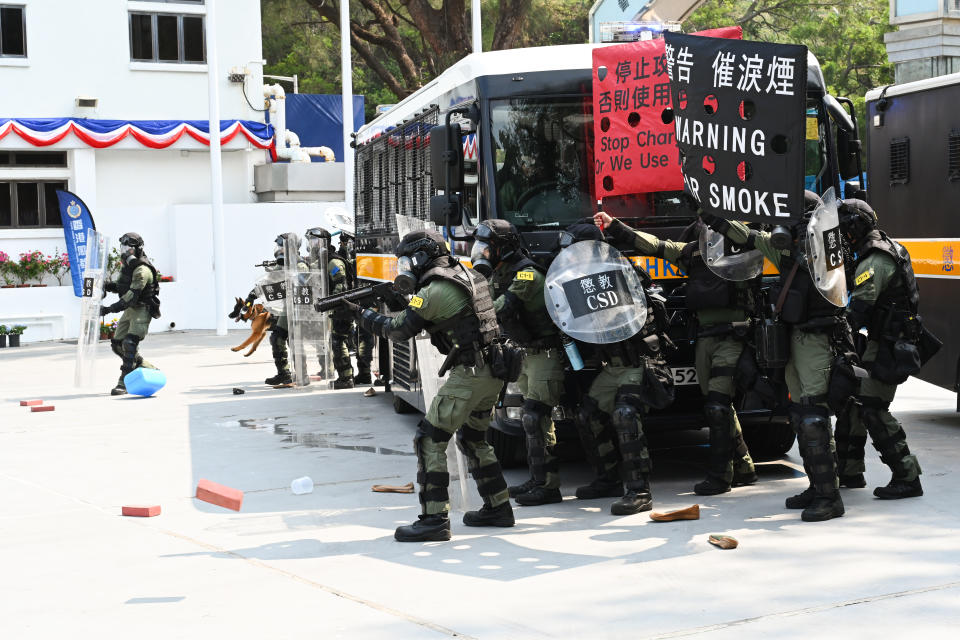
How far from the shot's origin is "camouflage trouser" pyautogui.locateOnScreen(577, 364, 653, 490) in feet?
25.7

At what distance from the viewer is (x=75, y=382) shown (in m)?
16.3

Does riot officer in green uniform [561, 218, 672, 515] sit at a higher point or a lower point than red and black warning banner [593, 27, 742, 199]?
lower

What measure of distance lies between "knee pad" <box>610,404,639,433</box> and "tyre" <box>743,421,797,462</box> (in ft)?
7.42

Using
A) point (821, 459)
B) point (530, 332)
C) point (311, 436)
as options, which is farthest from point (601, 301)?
point (311, 436)

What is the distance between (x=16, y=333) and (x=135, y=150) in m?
4.76

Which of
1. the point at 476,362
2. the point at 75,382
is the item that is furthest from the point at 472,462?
the point at 75,382

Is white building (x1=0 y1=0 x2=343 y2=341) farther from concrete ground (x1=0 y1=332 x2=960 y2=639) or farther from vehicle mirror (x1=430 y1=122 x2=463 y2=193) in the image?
vehicle mirror (x1=430 y1=122 x2=463 y2=193)

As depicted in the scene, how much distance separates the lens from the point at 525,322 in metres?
8.20

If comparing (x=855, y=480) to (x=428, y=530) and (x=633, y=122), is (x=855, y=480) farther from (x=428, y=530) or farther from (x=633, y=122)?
(x=428, y=530)

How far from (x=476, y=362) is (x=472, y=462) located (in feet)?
2.27

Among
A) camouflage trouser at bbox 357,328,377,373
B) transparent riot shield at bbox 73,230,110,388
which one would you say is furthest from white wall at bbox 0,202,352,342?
camouflage trouser at bbox 357,328,377,373

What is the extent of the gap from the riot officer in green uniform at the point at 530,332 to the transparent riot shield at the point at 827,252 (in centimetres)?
178

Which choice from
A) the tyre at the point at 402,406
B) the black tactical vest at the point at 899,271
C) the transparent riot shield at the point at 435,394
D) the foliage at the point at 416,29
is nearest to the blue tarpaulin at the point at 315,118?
the foliage at the point at 416,29

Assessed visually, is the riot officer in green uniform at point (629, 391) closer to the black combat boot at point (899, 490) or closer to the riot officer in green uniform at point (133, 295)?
the black combat boot at point (899, 490)
